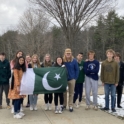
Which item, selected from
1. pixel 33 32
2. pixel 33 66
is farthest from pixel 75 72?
pixel 33 32

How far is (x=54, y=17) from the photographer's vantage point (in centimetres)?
1148

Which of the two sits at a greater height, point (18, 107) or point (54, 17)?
point (54, 17)

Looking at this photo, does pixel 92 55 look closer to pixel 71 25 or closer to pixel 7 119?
pixel 7 119

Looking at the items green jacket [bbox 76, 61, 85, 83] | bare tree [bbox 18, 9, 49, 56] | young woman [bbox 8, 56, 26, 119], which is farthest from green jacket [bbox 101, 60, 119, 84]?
bare tree [bbox 18, 9, 49, 56]

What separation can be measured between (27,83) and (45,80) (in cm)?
51

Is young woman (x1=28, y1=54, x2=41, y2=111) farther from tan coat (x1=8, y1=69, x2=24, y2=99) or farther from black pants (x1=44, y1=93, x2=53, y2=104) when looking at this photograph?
tan coat (x1=8, y1=69, x2=24, y2=99)

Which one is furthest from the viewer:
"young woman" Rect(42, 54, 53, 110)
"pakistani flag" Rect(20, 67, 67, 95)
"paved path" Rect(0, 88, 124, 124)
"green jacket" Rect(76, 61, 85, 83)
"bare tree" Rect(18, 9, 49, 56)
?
"bare tree" Rect(18, 9, 49, 56)

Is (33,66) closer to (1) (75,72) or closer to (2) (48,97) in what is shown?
(2) (48,97)

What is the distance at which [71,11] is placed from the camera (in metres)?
11.1

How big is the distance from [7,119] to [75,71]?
2.30m

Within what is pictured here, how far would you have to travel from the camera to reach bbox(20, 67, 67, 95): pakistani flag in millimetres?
6359

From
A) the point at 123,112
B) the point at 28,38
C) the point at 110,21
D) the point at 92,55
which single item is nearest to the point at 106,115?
the point at 123,112

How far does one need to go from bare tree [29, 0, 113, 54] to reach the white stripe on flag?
5344 mm

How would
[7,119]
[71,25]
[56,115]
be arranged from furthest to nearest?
[71,25]
[56,115]
[7,119]
